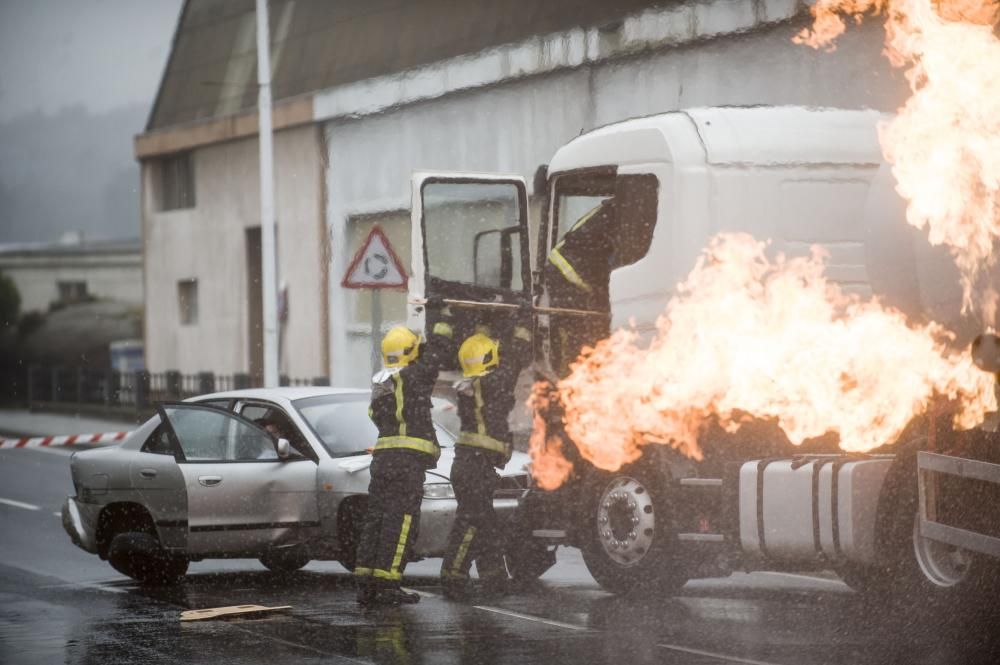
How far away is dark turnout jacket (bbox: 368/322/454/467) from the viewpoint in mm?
11203

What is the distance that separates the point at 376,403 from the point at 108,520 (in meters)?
2.60

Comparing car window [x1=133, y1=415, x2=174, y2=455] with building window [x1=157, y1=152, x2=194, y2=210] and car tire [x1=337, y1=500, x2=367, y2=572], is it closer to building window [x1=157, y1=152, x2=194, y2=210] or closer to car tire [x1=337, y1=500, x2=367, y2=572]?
car tire [x1=337, y1=500, x2=367, y2=572]

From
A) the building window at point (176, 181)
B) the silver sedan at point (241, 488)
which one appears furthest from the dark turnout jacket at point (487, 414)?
the building window at point (176, 181)

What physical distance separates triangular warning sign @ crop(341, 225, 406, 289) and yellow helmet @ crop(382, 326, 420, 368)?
557 centimetres

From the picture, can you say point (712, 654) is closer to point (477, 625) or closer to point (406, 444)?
point (477, 625)

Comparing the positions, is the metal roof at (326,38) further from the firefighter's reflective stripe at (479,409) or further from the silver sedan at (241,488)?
the firefighter's reflective stripe at (479,409)

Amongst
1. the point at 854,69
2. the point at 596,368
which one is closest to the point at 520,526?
the point at 596,368

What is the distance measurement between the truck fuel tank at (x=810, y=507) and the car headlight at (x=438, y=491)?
2346 millimetres

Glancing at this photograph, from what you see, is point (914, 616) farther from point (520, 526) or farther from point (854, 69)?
point (854, 69)

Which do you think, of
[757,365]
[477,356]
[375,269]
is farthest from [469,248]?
[375,269]

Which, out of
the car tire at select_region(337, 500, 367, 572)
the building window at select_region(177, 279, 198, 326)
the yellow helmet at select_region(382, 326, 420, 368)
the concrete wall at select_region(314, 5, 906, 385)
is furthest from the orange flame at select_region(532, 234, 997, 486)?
the building window at select_region(177, 279, 198, 326)

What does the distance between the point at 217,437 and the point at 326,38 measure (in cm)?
1714

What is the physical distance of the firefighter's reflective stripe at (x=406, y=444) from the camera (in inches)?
440

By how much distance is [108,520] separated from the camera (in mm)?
12586
